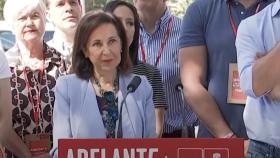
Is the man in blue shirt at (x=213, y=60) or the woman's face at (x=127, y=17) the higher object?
the woman's face at (x=127, y=17)

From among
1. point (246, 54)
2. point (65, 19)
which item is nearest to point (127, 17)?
point (65, 19)

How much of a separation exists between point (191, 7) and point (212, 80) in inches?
14.4

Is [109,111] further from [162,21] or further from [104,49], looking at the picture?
[162,21]

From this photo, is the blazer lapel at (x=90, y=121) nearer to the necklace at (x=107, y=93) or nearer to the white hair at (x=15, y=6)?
the necklace at (x=107, y=93)

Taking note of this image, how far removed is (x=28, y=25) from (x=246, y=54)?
4.36 feet

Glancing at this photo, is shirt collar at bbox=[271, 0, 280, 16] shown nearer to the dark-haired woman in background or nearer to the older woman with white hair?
the dark-haired woman in background

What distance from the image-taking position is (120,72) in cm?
235

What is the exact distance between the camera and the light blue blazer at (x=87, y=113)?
2131 millimetres

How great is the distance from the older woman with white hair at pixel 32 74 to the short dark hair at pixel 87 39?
1.42 feet

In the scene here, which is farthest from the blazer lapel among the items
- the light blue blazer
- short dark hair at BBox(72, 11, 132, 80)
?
short dark hair at BBox(72, 11, 132, 80)

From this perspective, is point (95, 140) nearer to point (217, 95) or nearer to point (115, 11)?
point (217, 95)

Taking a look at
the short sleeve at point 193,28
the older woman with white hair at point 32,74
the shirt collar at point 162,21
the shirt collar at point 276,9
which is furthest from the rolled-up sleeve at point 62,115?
the shirt collar at point 162,21

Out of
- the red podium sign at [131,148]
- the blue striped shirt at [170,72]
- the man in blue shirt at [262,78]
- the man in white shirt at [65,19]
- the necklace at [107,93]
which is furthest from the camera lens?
the blue striped shirt at [170,72]

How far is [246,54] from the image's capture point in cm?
195
